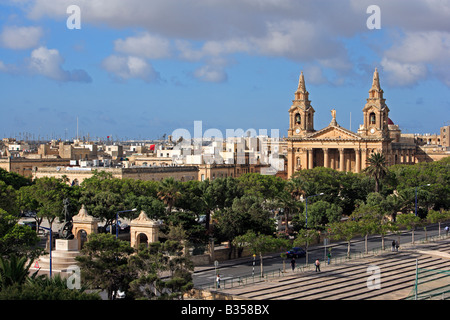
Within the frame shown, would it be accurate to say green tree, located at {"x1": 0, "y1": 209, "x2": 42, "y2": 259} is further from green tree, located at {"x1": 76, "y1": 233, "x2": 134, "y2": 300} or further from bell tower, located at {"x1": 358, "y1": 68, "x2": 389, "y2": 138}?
bell tower, located at {"x1": 358, "y1": 68, "x2": 389, "y2": 138}

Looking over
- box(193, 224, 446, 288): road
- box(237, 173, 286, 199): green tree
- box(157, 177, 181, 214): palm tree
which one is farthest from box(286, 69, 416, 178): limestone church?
box(157, 177, 181, 214): palm tree

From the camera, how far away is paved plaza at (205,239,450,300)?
150ft

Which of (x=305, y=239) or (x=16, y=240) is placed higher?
(x=16, y=240)

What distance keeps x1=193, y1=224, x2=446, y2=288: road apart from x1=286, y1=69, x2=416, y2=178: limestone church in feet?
159

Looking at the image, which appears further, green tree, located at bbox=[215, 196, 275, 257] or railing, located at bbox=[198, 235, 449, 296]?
green tree, located at bbox=[215, 196, 275, 257]

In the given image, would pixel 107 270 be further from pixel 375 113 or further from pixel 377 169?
pixel 375 113

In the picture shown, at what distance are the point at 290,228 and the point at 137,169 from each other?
107 ft

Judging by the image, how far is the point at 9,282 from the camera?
36.5 meters

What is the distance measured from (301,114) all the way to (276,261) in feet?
246

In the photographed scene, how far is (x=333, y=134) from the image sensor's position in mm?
129250

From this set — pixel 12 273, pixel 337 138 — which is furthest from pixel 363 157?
pixel 12 273

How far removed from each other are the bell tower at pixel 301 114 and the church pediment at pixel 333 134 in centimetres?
246

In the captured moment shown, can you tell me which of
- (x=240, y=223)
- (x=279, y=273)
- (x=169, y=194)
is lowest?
(x=279, y=273)
